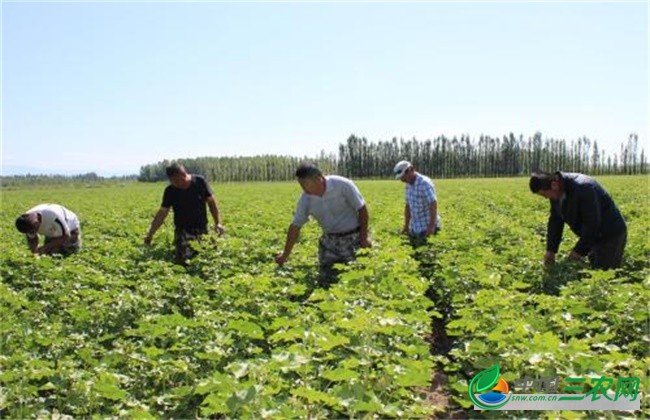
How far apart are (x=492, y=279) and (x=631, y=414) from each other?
2.27m

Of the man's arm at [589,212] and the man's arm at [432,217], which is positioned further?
the man's arm at [432,217]

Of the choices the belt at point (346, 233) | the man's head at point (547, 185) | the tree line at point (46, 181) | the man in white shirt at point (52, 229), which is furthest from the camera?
the tree line at point (46, 181)

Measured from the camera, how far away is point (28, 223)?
7.14 metres

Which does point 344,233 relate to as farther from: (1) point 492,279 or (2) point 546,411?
(2) point 546,411

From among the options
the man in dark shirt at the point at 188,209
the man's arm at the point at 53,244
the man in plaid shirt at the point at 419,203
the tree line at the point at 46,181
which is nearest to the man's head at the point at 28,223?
the man's arm at the point at 53,244

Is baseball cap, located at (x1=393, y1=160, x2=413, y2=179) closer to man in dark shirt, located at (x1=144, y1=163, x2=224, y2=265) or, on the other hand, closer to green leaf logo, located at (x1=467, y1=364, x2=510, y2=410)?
man in dark shirt, located at (x1=144, y1=163, x2=224, y2=265)

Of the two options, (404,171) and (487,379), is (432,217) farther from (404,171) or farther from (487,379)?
(487,379)

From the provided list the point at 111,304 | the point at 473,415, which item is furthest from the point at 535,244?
the point at 111,304

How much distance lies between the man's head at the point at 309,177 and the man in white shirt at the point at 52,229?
3.42m

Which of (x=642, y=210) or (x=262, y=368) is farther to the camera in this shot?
(x=642, y=210)

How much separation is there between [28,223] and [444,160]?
3902 inches

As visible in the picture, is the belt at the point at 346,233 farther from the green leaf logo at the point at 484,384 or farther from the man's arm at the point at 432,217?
the green leaf logo at the point at 484,384

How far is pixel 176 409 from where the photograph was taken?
3.93 meters

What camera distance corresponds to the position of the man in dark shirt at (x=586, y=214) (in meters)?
6.05
